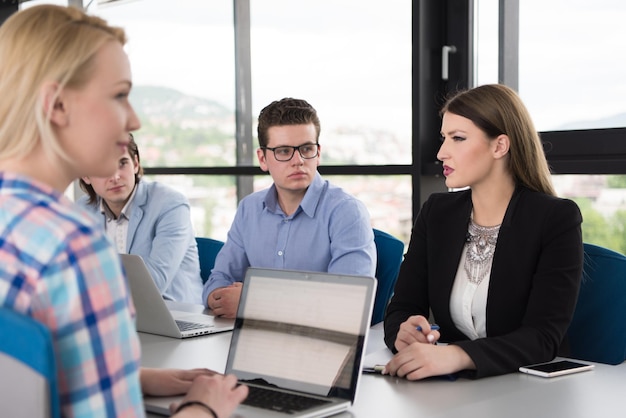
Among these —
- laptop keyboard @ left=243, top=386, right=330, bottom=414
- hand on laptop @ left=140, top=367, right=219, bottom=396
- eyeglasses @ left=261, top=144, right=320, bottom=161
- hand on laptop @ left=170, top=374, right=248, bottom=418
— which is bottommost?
laptop keyboard @ left=243, top=386, right=330, bottom=414

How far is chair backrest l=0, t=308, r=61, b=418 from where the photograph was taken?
3.20ft

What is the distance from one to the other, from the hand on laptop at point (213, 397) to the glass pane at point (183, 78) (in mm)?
3332

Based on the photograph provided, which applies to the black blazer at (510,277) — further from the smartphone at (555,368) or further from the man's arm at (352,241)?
the man's arm at (352,241)

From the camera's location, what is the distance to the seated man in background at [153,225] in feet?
9.98

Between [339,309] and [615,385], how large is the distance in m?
0.64

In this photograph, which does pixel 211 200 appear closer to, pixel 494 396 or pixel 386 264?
pixel 386 264

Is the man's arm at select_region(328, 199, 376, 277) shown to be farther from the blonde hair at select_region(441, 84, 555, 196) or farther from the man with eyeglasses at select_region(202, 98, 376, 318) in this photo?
the blonde hair at select_region(441, 84, 555, 196)

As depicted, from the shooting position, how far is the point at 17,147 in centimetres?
110

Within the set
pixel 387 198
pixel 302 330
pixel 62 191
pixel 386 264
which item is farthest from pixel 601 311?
pixel 387 198

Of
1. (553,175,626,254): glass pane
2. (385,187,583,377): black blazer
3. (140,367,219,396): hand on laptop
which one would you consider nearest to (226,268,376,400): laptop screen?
(140,367,219,396): hand on laptop

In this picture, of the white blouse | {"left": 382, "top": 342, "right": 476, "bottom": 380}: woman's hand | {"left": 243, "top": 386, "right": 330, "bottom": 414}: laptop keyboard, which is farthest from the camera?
the white blouse

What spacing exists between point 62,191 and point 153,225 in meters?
2.05

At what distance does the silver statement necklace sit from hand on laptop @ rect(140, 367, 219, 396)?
932 millimetres

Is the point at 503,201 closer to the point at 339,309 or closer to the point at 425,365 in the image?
the point at 425,365
